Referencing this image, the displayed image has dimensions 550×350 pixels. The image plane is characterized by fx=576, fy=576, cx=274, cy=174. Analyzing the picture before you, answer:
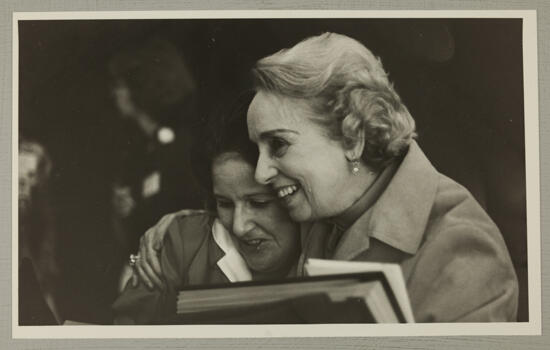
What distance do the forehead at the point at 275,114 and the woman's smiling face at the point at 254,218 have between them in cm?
7

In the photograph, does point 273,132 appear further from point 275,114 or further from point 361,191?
point 361,191

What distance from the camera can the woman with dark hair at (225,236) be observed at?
1126mm

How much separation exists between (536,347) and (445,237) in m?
0.29

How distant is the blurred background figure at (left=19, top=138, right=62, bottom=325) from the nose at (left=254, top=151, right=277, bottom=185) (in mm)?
415

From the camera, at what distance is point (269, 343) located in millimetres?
1128

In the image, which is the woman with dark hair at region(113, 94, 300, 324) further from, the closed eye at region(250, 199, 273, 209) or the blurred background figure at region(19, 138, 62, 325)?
the blurred background figure at region(19, 138, 62, 325)

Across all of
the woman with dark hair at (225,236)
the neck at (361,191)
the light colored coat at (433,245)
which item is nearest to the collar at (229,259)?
the woman with dark hair at (225,236)

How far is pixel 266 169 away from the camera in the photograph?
3.67 feet

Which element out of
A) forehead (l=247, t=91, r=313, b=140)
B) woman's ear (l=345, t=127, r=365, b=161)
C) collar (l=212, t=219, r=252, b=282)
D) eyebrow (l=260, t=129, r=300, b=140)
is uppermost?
forehead (l=247, t=91, r=313, b=140)

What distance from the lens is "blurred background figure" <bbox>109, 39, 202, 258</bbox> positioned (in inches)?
44.7

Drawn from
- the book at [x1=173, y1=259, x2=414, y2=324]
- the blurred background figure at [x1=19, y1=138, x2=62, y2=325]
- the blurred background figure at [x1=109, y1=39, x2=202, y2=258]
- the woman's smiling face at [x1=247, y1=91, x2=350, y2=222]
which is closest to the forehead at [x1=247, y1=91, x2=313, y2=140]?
the woman's smiling face at [x1=247, y1=91, x2=350, y2=222]

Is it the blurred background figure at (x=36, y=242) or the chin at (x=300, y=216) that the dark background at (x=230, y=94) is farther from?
the chin at (x=300, y=216)

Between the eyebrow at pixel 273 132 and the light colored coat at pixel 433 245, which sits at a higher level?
the eyebrow at pixel 273 132

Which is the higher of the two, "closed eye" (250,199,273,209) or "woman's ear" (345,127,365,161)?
"woman's ear" (345,127,365,161)
